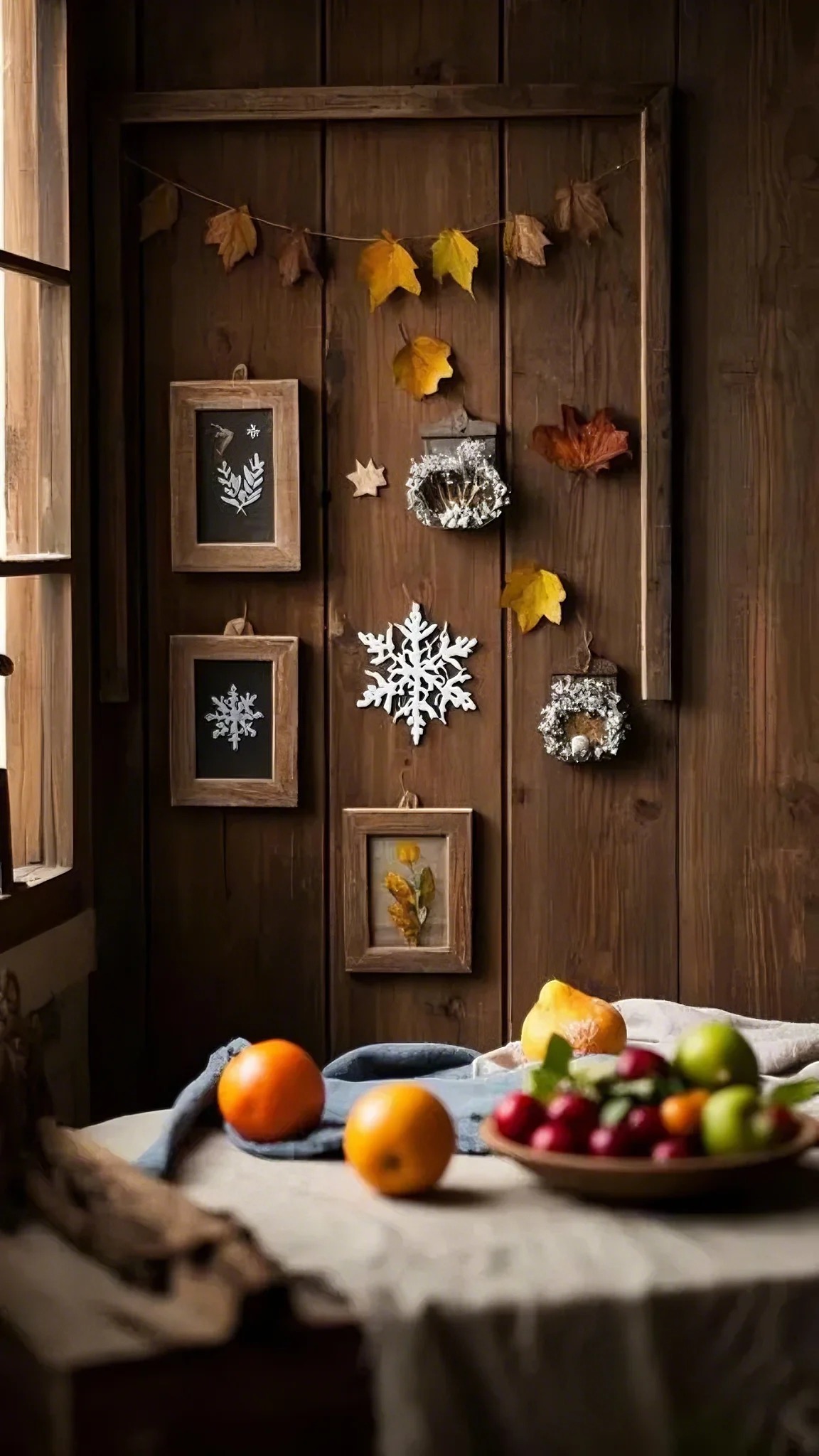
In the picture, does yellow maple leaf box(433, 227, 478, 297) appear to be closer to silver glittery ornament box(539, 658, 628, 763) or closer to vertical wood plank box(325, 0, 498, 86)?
vertical wood plank box(325, 0, 498, 86)

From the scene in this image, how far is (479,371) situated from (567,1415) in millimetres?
1676

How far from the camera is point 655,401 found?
8.43 feet

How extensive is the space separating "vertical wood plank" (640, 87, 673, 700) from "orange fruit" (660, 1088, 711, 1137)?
1.16 m

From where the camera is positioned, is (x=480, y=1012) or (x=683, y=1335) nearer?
(x=683, y=1335)

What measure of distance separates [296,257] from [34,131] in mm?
418

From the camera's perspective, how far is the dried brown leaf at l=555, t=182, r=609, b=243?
8.43 feet

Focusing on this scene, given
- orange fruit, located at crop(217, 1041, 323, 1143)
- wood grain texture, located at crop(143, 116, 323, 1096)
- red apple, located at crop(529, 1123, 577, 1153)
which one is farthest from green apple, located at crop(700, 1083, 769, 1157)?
wood grain texture, located at crop(143, 116, 323, 1096)

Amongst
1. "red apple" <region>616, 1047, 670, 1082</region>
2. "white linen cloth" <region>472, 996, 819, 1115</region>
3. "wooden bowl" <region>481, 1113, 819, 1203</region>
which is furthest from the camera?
"white linen cloth" <region>472, 996, 819, 1115</region>

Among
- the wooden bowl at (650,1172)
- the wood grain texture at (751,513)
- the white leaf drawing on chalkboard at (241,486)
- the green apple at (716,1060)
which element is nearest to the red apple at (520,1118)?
the wooden bowl at (650,1172)

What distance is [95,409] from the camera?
2.65 meters

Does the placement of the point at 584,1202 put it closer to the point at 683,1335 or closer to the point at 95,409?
the point at 683,1335

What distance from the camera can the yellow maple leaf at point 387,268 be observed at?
259 centimetres

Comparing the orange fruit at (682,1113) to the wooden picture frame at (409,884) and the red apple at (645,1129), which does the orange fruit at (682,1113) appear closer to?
the red apple at (645,1129)

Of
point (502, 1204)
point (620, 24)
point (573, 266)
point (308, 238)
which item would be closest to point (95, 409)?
point (308, 238)
